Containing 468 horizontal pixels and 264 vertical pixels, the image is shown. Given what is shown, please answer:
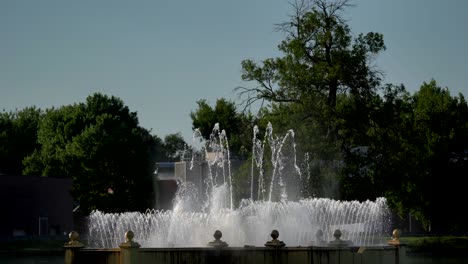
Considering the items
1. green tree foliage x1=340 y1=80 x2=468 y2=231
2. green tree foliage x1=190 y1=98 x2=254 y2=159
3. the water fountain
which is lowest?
the water fountain

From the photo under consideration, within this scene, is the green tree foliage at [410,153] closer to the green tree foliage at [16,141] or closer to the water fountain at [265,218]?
the water fountain at [265,218]

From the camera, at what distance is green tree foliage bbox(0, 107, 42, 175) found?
360 feet

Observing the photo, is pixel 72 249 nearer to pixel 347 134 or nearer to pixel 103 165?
pixel 347 134

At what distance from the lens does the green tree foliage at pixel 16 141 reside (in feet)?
Answer: 360

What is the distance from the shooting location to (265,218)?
38.9m

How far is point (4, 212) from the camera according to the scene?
8188 cm

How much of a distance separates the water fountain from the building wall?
585cm

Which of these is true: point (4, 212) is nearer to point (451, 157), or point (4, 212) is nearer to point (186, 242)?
point (451, 157)

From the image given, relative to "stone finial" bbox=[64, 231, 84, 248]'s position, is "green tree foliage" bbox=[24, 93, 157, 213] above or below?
above

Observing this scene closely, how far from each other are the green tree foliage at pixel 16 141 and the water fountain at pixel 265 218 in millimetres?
31089

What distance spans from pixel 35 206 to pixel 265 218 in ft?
163

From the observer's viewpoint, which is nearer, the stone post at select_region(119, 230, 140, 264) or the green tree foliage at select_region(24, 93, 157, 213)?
the stone post at select_region(119, 230, 140, 264)

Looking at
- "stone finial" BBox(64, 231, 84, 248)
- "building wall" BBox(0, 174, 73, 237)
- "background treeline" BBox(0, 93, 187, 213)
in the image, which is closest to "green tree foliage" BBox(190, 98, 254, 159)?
"background treeline" BBox(0, 93, 187, 213)

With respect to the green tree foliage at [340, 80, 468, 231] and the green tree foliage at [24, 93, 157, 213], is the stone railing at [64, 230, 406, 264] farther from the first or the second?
the green tree foliage at [24, 93, 157, 213]
